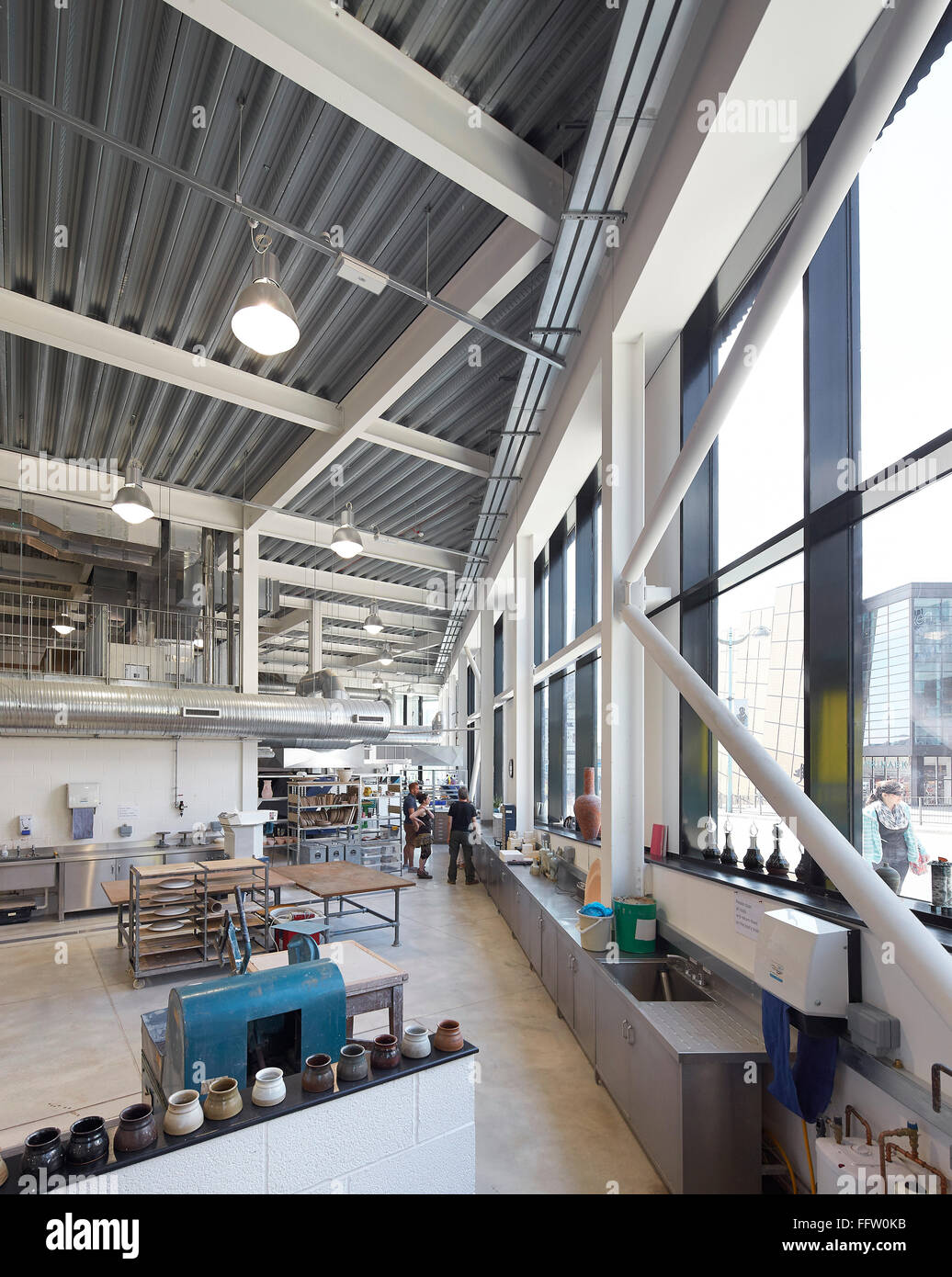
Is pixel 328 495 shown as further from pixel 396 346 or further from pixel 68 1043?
pixel 68 1043

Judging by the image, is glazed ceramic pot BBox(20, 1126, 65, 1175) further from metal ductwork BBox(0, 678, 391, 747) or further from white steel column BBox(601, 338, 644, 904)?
metal ductwork BBox(0, 678, 391, 747)

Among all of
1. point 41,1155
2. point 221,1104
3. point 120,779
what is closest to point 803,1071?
point 221,1104

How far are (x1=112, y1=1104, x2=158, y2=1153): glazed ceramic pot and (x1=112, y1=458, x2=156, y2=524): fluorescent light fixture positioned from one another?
4980 mm

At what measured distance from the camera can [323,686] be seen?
10.8 m

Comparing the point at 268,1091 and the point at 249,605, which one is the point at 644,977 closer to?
the point at 268,1091

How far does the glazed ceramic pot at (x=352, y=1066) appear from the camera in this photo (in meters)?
2.07

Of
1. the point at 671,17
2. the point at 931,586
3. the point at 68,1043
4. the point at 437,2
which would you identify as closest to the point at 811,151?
the point at 671,17

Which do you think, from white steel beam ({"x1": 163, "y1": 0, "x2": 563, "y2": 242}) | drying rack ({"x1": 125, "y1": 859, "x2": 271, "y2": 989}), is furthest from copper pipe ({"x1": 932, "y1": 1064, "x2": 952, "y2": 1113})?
drying rack ({"x1": 125, "y1": 859, "x2": 271, "y2": 989})

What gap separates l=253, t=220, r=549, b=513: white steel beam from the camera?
14.6ft

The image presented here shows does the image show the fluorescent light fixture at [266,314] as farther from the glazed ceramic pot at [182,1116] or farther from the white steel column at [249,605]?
the white steel column at [249,605]

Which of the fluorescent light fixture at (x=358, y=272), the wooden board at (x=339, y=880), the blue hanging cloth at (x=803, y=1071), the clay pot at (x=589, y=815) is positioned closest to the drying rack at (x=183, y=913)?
the wooden board at (x=339, y=880)

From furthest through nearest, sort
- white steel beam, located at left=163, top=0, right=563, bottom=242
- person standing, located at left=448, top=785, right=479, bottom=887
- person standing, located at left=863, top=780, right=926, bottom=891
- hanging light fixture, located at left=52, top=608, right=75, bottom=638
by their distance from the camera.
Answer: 1. person standing, located at left=448, top=785, right=479, bottom=887
2. hanging light fixture, located at left=52, top=608, right=75, bottom=638
3. white steel beam, located at left=163, top=0, right=563, bottom=242
4. person standing, located at left=863, top=780, right=926, bottom=891

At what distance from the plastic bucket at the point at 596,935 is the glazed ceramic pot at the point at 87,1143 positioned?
2873 millimetres

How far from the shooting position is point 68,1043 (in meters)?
4.59
